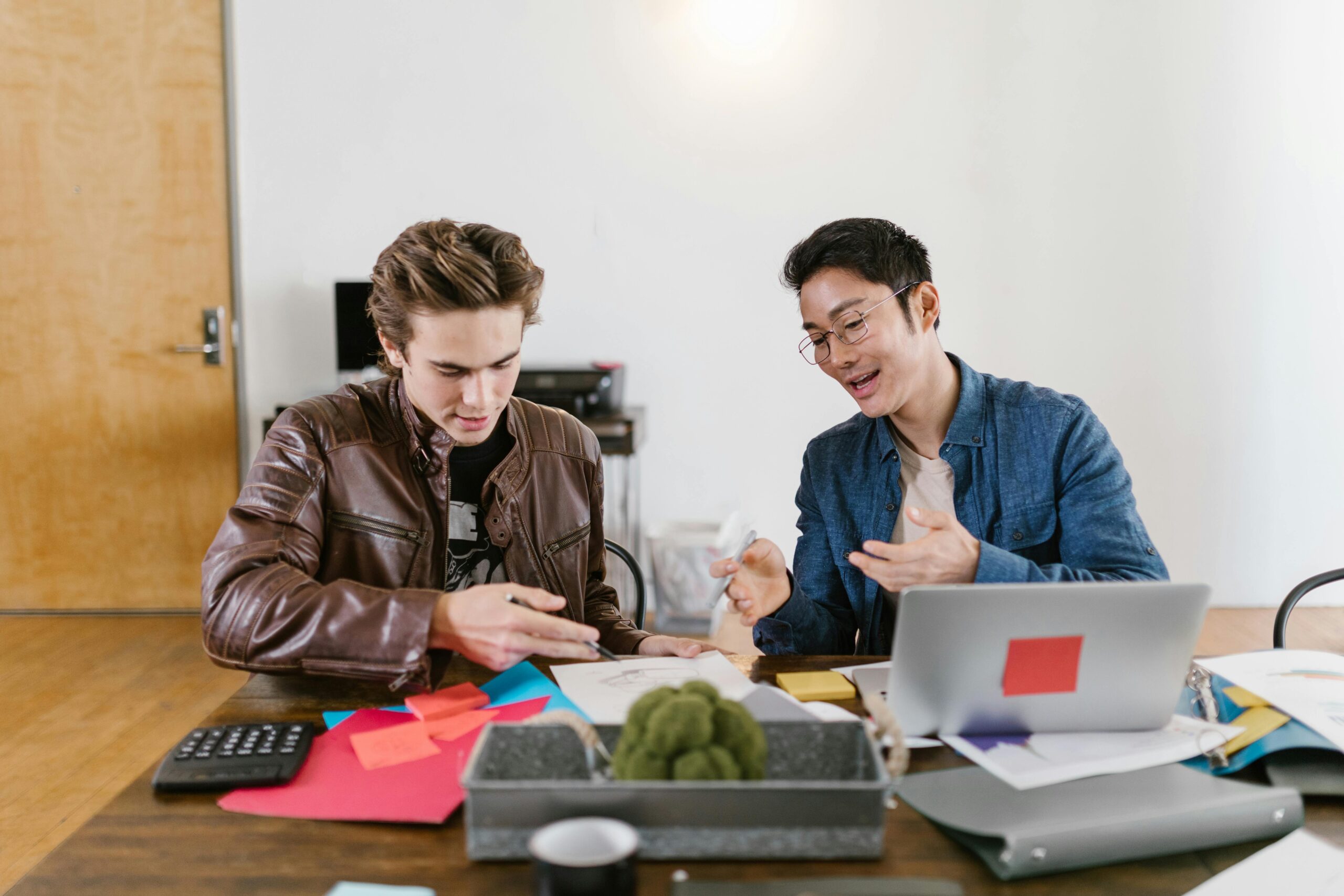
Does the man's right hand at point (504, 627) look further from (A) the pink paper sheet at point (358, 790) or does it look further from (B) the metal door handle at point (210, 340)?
(B) the metal door handle at point (210, 340)

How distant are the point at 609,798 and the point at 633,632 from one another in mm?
Answer: 732

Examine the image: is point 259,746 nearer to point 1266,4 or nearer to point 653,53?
point 653,53

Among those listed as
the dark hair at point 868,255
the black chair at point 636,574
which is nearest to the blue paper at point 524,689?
the black chair at point 636,574

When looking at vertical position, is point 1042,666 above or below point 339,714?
above

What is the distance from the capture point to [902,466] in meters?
1.67

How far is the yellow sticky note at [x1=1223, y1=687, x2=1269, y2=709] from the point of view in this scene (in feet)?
3.40

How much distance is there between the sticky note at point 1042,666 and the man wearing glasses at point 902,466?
0.44m

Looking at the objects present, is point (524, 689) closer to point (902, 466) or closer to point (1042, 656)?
point (1042, 656)

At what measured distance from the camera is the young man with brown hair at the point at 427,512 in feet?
3.66

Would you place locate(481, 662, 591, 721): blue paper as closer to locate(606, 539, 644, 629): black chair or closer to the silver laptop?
the silver laptop

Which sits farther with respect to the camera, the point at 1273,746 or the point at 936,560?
the point at 936,560

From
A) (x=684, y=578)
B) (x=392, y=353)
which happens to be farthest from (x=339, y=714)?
(x=684, y=578)

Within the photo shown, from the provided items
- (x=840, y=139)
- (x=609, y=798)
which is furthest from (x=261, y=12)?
(x=609, y=798)

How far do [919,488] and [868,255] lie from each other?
41 centimetres
